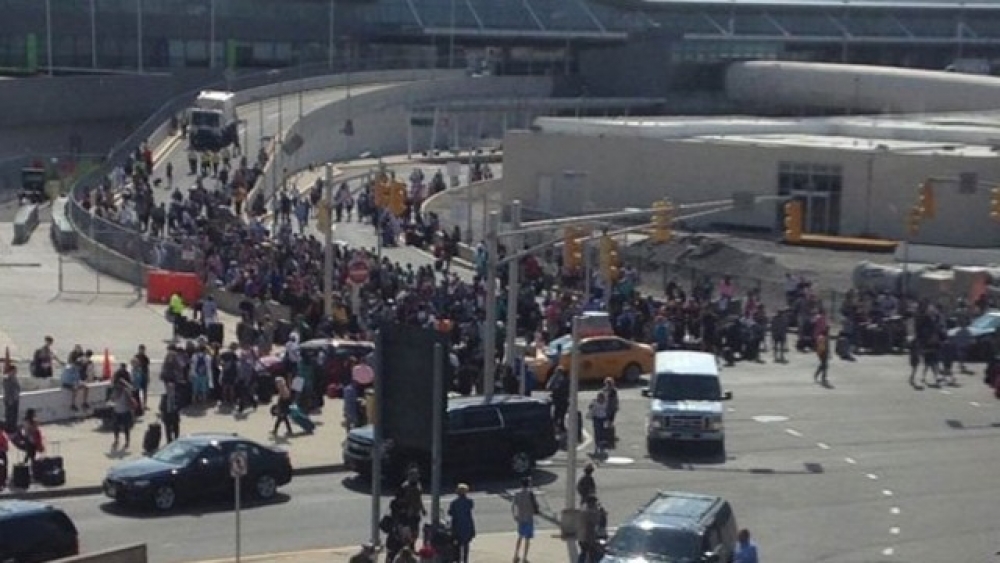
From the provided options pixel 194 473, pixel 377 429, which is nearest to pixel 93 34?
pixel 194 473

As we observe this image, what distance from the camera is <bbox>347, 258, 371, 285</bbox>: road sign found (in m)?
43.0

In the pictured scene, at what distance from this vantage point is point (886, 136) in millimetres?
71750

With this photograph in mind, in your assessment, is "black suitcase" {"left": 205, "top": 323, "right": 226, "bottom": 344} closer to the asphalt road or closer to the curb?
the asphalt road

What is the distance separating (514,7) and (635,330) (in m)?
70.4

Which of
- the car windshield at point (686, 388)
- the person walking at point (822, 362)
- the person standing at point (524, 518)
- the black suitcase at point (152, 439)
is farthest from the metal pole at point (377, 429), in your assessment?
the person walking at point (822, 362)

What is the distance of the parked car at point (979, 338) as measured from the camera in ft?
141

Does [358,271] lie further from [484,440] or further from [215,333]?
[484,440]

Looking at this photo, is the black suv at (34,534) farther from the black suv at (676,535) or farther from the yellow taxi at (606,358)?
the yellow taxi at (606,358)

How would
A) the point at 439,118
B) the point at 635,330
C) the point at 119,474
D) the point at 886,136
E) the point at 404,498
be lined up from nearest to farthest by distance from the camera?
1. the point at 404,498
2. the point at 119,474
3. the point at 635,330
4. the point at 886,136
5. the point at 439,118

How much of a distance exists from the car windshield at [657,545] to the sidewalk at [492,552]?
8.41ft

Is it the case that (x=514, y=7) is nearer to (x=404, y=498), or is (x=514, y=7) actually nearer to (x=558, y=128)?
(x=558, y=128)

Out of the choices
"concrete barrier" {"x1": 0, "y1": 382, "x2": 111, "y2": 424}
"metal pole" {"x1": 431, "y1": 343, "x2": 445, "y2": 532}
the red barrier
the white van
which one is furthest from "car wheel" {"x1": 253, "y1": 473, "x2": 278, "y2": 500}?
the red barrier

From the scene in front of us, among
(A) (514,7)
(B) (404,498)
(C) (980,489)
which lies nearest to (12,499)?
(B) (404,498)

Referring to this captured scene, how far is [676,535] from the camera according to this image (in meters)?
23.6
